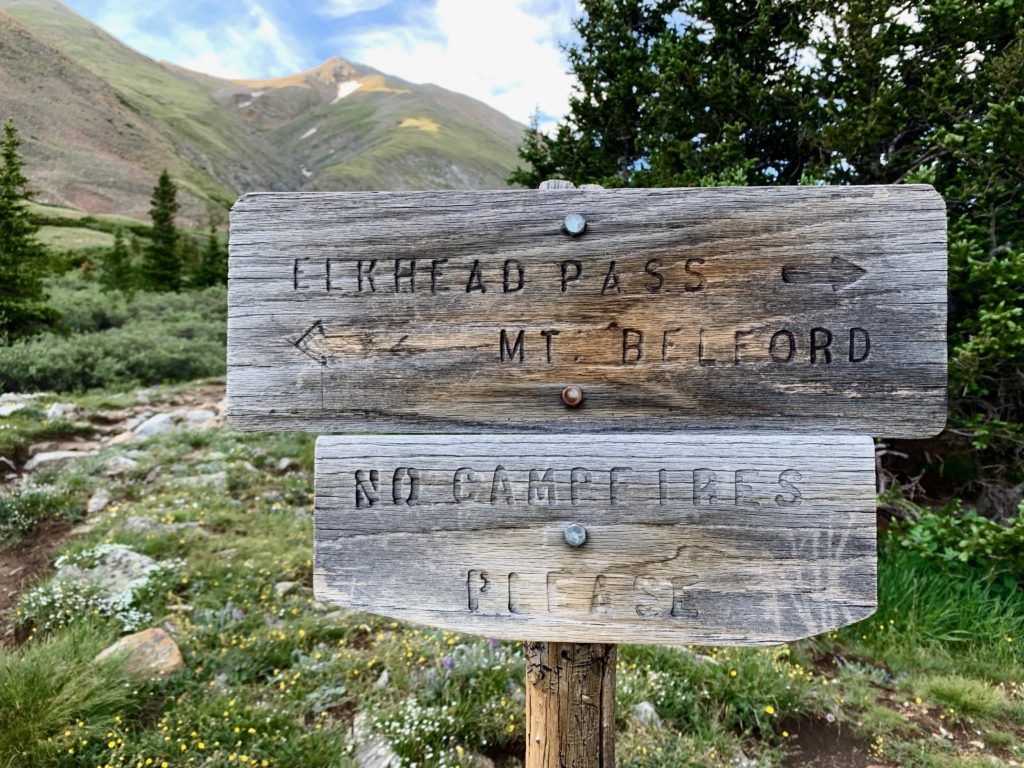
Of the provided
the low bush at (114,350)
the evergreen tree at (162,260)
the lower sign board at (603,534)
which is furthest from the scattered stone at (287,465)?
the evergreen tree at (162,260)

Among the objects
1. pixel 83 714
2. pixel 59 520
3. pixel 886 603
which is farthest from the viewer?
pixel 59 520

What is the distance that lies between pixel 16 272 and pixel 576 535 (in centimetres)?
1479

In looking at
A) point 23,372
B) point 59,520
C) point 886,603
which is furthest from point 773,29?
point 23,372

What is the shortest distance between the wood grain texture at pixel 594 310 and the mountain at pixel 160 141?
31.6 m

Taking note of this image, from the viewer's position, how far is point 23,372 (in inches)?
351

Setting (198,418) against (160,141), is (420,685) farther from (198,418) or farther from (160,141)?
(160,141)

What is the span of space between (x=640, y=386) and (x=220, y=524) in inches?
185

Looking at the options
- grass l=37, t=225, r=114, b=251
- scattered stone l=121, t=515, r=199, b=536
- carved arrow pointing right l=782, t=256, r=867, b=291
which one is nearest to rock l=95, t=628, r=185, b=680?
scattered stone l=121, t=515, r=199, b=536

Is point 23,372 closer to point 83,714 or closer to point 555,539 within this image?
point 83,714

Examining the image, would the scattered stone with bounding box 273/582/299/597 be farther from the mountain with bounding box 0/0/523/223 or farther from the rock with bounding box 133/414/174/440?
the mountain with bounding box 0/0/523/223

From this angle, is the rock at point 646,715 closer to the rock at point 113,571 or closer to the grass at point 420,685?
the grass at point 420,685

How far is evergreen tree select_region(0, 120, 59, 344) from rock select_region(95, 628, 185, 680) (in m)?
10.4

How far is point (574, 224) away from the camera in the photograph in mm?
1271

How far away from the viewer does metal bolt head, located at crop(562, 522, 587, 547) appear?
1.25 meters
